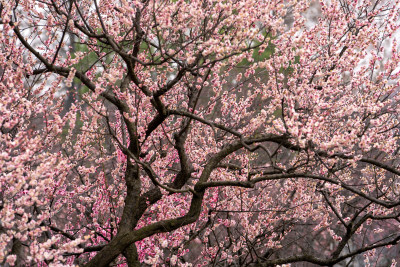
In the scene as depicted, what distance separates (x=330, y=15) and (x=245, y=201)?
3.04 m

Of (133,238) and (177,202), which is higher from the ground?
(177,202)

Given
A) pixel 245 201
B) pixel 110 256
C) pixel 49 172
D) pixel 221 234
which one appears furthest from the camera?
pixel 221 234

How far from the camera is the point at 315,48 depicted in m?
5.57

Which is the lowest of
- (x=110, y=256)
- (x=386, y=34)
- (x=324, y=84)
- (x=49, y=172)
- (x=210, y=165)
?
(x=110, y=256)

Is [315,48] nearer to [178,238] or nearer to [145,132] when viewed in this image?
[145,132]

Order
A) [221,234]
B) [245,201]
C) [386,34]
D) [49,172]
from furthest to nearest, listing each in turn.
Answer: [221,234], [245,201], [386,34], [49,172]

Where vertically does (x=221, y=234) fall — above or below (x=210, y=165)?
above

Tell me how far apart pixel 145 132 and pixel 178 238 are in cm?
157

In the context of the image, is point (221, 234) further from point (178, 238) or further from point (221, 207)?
point (178, 238)

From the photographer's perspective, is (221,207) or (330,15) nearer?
(330,15)

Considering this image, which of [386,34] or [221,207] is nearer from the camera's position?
[386,34]

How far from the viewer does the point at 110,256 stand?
14.2ft

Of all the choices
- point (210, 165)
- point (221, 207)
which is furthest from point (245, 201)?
point (210, 165)

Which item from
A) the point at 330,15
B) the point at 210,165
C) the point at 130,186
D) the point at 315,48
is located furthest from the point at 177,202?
the point at 330,15
